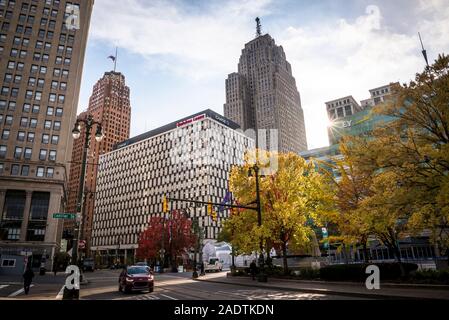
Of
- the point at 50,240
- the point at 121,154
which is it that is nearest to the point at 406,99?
the point at 50,240

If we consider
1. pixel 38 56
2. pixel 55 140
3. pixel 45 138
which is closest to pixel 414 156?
pixel 55 140

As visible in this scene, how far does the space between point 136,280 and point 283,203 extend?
12.7 meters

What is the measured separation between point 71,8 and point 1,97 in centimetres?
2615

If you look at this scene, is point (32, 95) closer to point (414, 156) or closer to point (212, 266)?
point (212, 266)

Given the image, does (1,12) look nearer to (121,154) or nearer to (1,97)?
(1,97)

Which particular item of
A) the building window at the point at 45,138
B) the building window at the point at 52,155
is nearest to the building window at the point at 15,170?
the building window at the point at 52,155

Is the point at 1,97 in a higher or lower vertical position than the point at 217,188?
higher

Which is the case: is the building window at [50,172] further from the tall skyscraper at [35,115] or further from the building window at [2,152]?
the building window at [2,152]

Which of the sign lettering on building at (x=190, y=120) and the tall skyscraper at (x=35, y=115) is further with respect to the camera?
the sign lettering on building at (x=190, y=120)

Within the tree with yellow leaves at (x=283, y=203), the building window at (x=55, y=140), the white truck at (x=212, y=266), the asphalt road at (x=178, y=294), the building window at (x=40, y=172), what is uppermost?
the building window at (x=55, y=140)

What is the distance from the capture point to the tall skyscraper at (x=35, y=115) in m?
53.4

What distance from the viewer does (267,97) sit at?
17938 centimetres

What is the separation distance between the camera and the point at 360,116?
71500mm

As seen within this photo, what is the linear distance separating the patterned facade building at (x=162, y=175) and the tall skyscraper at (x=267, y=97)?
54.5 m
